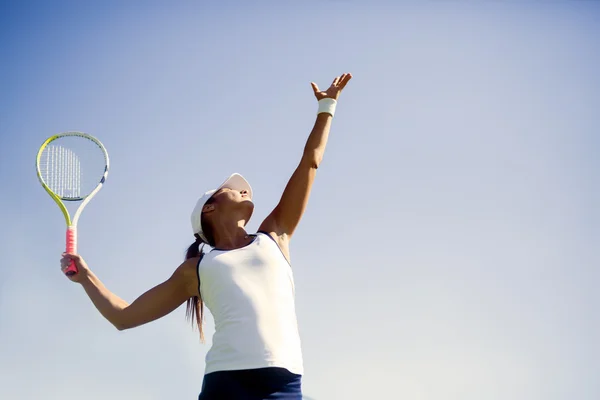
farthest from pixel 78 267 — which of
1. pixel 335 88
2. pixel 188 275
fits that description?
pixel 335 88

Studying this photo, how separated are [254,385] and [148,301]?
1237mm

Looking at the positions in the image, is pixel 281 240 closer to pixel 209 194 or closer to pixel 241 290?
pixel 241 290

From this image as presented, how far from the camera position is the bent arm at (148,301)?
589 centimetres

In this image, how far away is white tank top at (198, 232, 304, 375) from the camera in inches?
206

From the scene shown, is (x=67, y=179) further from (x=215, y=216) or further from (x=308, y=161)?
(x=308, y=161)

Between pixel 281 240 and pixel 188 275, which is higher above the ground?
pixel 281 240

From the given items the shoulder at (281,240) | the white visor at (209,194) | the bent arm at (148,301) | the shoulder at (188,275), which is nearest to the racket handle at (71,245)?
the bent arm at (148,301)

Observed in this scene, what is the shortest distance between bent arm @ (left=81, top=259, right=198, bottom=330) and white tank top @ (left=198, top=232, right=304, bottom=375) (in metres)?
0.21

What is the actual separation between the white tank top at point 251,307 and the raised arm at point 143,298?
8.2 inches

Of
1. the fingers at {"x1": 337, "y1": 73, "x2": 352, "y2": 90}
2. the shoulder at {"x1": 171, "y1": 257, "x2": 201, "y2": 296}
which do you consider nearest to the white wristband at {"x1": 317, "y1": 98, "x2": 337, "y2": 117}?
the fingers at {"x1": 337, "y1": 73, "x2": 352, "y2": 90}

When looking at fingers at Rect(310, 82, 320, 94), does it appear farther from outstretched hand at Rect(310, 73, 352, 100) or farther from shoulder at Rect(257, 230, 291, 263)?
shoulder at Rect(257, 230, 291, 263)

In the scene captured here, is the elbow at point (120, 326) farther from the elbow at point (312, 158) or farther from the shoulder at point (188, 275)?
the elbow at point (312, 158)

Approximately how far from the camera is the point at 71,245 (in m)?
6.30

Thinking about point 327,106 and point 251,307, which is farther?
point 327,106
